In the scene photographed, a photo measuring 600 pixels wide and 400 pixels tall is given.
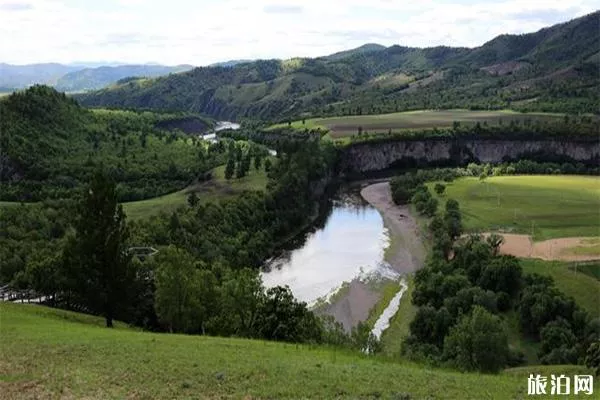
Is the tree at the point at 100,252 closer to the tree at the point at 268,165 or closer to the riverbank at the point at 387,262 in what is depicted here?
the riverbank at the point at 387,262

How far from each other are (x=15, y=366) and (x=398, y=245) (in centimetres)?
8783

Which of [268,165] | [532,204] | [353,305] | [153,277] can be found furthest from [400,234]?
[153,277]

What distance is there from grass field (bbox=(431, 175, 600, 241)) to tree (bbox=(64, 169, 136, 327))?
73.8 metres

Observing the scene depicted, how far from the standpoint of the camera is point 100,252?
44875 mm

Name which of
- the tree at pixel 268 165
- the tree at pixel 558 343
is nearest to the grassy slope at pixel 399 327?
the tree at pixel 558 343

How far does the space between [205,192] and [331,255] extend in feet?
119

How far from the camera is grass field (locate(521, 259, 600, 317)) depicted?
68.7m

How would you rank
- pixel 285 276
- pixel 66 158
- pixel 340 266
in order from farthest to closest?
pixel 66 158 → pixel 340 266 → pixel 285 276

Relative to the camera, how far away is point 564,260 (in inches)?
3317

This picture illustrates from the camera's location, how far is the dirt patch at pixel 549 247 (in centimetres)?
8631

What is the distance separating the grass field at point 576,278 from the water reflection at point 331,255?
84.8 feet

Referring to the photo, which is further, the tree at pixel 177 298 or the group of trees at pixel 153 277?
the tree at pixel 177 298

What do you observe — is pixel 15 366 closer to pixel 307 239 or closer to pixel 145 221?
pixel 145 221

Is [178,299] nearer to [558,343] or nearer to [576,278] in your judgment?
[558,343]
